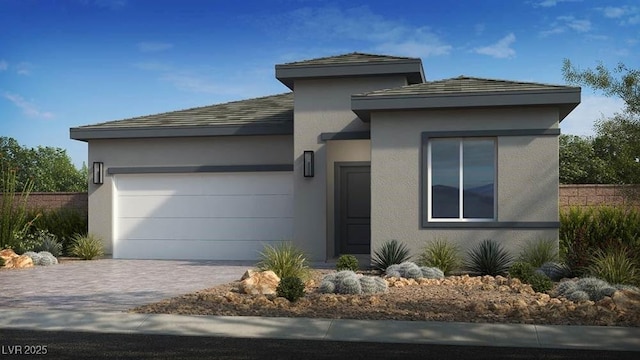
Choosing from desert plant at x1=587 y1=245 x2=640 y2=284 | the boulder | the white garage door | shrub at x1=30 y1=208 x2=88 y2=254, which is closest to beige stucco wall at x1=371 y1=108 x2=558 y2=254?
desert plant at x1=587 y1=245 x2=640 y2=284

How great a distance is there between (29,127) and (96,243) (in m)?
17.9

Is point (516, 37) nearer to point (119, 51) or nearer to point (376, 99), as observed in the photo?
point (376, 99)

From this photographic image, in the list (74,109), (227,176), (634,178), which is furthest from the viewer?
(74,109)

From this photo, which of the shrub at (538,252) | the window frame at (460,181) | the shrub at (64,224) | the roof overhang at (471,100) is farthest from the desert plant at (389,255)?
the shrub at (64,224)

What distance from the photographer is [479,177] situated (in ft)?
48.6

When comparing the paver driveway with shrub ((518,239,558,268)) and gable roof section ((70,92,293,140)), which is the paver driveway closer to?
gable roof section ((70,92,293,140))

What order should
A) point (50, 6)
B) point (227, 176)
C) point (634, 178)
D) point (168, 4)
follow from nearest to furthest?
1. point (634, 178)
2. point (227, 176)
3. point (168, 4)
4. point (50, 6)

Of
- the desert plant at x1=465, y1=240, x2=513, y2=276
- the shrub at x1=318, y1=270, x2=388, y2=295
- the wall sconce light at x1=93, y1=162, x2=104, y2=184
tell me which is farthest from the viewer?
the wall sconce light at x1=93, y1=162, x2=104, y2=184

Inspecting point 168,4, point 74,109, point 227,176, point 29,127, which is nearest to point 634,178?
point 227,176

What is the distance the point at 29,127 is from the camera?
3453cm

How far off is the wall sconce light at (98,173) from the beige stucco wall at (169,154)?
0.11 metres

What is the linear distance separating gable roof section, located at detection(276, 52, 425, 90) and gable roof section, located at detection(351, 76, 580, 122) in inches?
Result: 50.8

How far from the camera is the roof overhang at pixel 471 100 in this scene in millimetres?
14211

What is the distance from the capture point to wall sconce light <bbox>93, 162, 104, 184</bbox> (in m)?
19.5
